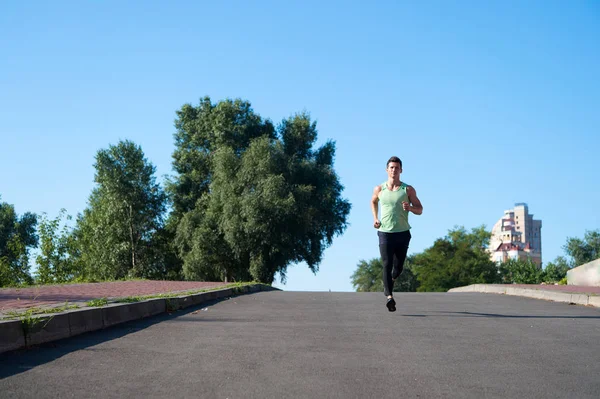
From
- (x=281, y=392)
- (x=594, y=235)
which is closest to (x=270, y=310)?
(x=281, y=392)

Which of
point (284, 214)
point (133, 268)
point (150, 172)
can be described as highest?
point (150, 172)

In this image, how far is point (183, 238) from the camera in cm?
4638

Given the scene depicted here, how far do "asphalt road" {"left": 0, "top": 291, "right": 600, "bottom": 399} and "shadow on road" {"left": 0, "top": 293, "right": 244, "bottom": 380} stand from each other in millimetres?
12

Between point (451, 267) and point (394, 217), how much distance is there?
88646 millimetres

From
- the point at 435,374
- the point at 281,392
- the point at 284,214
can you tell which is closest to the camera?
the point at 281,392

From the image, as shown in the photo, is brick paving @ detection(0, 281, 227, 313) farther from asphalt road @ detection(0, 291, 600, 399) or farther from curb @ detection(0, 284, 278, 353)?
asphalt road @ detection(0, 291, 600, 399)

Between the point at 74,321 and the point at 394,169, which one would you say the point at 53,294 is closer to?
the point at 74,321

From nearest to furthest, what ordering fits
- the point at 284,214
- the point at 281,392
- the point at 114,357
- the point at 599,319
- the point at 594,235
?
the point at 281,392, the point at 114,357, the point at 599,319, the point at 284,214, the point at 594,235

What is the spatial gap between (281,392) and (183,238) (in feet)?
138

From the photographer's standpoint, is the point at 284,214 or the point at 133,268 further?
the point at 133,268

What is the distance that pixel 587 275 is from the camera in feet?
94.3

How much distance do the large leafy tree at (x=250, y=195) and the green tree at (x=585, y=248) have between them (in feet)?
217

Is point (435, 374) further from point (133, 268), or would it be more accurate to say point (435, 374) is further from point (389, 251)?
point (133, 268)

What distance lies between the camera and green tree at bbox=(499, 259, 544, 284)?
103 meters
